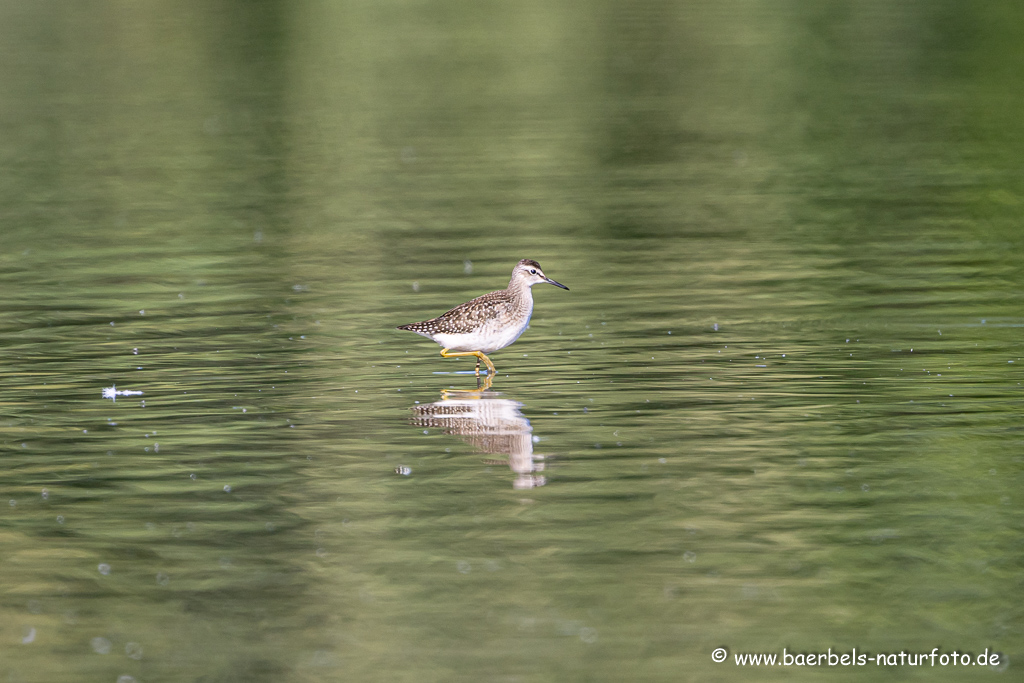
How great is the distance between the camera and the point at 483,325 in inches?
640

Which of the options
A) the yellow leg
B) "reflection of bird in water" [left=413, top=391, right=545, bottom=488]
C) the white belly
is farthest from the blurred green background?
the white belly

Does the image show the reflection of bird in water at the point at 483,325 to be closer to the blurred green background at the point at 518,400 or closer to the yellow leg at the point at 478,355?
→ the yellow leg at the point at 478,355

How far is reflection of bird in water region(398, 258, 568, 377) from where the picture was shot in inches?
642

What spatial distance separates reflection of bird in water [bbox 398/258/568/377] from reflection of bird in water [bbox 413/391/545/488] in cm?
87

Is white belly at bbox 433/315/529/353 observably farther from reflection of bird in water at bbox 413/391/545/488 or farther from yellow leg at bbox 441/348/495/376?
reflection of bird in water at bbox 413/391/545/488

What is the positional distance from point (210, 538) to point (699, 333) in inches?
312

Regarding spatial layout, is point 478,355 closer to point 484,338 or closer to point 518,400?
point 484,338

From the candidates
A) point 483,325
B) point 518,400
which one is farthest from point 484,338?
point 518,400

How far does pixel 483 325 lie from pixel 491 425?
2315mm

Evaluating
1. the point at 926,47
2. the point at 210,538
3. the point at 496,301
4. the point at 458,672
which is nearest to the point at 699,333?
the point at 496,301

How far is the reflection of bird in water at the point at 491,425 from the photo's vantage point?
1278 cm

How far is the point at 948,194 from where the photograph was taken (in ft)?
91.5

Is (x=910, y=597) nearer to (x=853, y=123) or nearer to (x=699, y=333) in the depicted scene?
(x=699, y=333)

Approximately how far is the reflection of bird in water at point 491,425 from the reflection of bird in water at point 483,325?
870 mm
